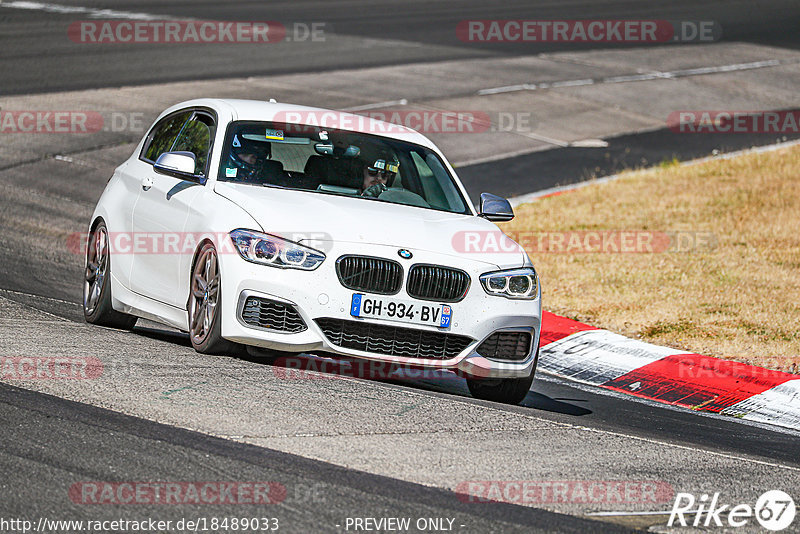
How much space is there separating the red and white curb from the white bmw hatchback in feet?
5.08

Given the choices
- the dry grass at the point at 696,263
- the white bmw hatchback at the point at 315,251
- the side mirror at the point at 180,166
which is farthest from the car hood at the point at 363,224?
the dry grass at the point at 696,263

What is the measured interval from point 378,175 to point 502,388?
169cm

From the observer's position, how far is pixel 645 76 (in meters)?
26.4

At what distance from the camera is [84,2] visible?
31.1 meters

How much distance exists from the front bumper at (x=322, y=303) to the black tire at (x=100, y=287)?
195 cm

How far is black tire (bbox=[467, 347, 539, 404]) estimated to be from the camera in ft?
26.7

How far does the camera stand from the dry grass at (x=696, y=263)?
10.8 meters

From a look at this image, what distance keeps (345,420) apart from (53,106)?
14413mm

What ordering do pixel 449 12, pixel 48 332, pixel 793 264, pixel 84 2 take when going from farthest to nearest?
pixel 449 12, pixel 84 2, pixel 793 264, pixel 48 332

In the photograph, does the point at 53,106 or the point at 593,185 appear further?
the point at 53,106

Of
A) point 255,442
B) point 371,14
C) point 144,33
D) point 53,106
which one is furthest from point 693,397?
point 371,14

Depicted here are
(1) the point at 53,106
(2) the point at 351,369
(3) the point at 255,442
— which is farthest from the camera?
(1) the point at 53,106

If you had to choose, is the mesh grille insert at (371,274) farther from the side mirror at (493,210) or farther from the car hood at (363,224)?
the side mirror at (493,210)

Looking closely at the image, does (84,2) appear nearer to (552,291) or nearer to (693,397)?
(552,291)
